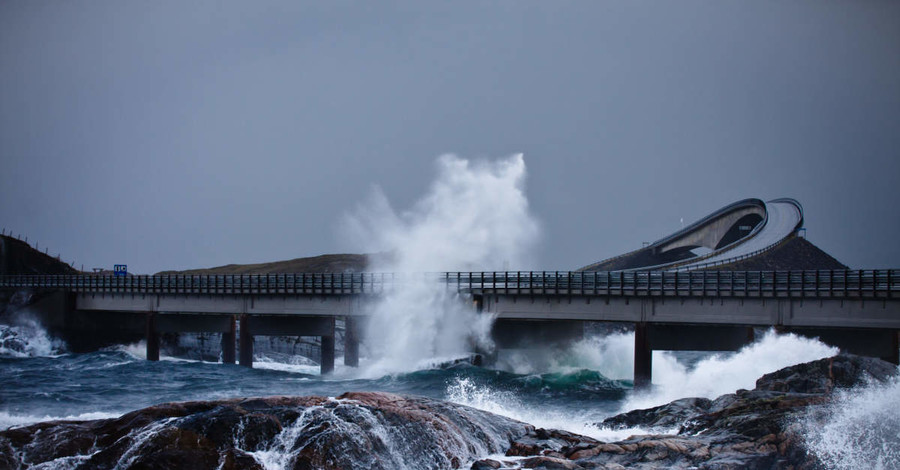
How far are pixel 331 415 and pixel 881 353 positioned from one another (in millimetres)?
30686

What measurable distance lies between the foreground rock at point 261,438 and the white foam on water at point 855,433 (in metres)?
8.47

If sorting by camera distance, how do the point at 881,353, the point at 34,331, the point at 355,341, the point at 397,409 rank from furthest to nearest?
the point at 34,331 < the point at 355,341 < the point at 881,353 < the point at 397,409

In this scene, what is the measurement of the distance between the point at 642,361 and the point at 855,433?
24.5 m

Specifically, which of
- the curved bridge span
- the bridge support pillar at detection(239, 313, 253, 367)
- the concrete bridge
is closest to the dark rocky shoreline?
the concrete bridge

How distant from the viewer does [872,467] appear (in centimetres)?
2248

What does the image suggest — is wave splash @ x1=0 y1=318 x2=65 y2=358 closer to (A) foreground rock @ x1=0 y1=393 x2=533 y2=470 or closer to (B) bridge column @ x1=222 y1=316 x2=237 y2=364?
(B) bridge column @ x1=222 y1=316 x2=237 y2=364

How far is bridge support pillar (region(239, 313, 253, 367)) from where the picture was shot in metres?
64.7

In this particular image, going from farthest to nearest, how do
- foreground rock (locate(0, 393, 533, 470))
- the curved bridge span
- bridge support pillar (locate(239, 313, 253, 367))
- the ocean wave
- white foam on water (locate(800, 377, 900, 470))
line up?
the curved bridge span → bridge support pillar (locate(239, 313, 253, 367)) → the ocean wave → white foam on water (locate(800, 377, 900, 470)) → foreground rock (locate(0, 393, 533, 470))

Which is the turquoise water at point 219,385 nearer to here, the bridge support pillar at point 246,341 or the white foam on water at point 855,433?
the bridge support pillar at point 246,341

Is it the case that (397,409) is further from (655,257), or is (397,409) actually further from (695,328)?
(655,257)

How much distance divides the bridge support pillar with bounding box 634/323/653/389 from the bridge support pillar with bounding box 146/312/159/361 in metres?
40.1

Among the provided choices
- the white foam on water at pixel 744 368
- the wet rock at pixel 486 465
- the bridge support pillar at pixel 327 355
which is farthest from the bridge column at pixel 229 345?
the wet rock at pixel 486 465

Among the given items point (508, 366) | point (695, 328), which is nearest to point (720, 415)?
point (695, 328)

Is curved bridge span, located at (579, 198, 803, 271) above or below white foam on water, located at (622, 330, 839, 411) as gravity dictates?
above
